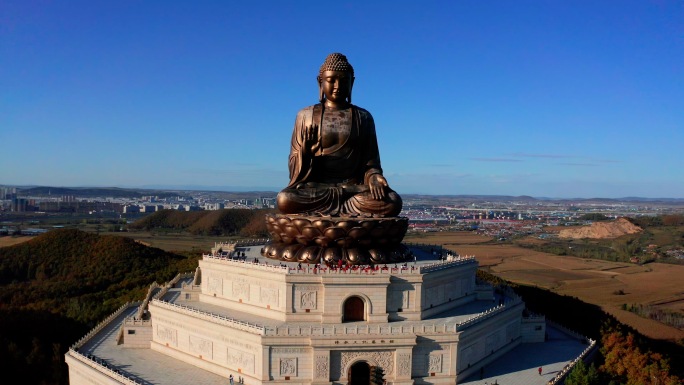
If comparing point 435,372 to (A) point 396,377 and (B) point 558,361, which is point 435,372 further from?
(B) point 558,361

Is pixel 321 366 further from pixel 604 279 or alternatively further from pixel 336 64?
pixel 604 279

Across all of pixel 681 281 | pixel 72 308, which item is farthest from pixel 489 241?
pixel 72 308

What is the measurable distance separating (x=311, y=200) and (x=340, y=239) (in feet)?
6.70

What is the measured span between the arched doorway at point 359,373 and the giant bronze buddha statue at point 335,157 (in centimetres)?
562

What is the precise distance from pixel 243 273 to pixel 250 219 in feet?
239

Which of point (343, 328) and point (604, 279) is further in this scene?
point (604, 279)

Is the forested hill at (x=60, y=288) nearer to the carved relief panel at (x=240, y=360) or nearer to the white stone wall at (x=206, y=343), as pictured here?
the white stone wall at (x=206, y=343)

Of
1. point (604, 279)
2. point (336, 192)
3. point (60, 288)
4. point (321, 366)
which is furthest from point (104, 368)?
point (604, 279)

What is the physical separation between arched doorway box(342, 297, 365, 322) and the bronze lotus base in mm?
1521

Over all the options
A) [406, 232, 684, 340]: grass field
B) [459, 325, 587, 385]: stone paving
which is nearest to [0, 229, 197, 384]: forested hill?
[459, 325, 587, 385]: stone paving

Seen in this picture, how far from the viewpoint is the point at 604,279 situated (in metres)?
46.9

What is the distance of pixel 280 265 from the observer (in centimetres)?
1797

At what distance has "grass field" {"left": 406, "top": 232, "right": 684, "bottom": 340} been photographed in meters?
33.5

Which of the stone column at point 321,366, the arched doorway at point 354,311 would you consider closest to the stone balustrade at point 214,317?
the stone column at point 321,366
